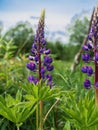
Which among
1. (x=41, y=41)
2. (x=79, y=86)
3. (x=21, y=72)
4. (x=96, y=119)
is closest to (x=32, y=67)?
(x=41, y=41)

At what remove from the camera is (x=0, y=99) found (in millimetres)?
2273

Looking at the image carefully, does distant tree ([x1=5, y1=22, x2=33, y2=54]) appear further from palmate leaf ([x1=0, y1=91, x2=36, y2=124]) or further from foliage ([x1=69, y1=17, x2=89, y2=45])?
foliage ([x1=69, y1=17, x2=89, y2=45])

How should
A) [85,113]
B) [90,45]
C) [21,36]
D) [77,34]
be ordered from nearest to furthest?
[85,113]
[90,45]
[21,36]
[77,34]

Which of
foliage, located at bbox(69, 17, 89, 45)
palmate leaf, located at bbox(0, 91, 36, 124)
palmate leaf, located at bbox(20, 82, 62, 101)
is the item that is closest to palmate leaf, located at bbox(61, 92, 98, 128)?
palmate leaf, located at bbox(20, 82, 62, 101)

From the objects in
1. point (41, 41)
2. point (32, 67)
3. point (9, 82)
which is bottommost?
point (9, 82)

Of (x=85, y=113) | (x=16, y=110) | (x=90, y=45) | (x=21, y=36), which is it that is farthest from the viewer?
(x=21, y=36)

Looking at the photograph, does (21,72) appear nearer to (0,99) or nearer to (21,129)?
(21,129)

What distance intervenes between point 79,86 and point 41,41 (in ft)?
4.23

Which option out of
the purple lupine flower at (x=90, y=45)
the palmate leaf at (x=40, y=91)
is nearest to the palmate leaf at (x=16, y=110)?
the palmate leaf at (x=40, y=91)

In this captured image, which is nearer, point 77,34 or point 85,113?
point 85,113

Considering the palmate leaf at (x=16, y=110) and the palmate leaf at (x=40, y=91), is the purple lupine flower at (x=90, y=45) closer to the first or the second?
the palmate leaf at (x=40, y=91)

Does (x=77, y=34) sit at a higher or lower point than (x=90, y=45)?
lower

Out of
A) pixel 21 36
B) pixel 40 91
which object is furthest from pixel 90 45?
pixel 21 36

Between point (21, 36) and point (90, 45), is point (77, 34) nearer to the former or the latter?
point (21, 36)
